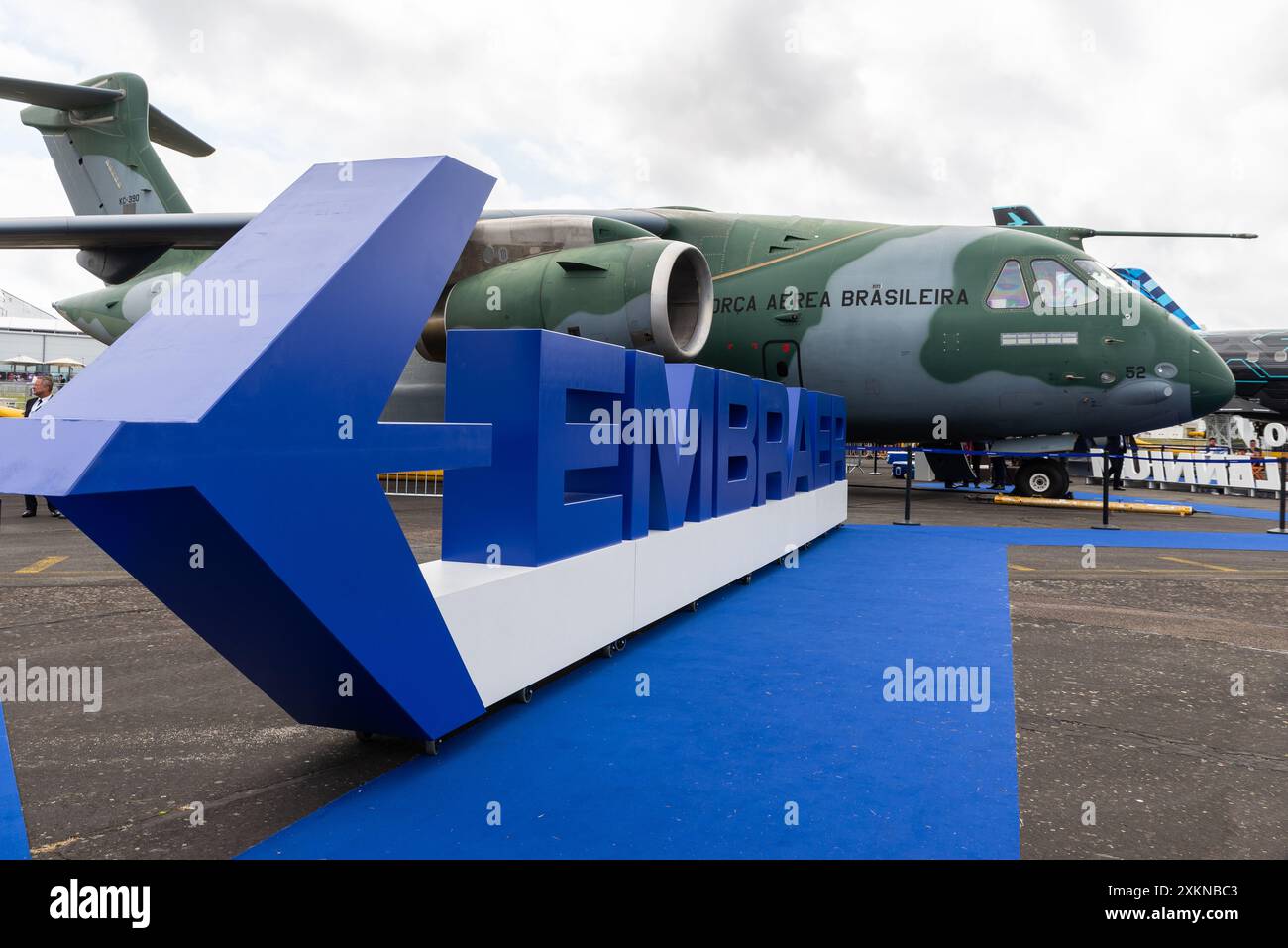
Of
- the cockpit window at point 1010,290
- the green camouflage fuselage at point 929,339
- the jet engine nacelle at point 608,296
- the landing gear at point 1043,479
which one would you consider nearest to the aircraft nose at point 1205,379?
the green camouflage fuselage at point 929,339

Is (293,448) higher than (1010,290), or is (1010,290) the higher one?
(1010,290)

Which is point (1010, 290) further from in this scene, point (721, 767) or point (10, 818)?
point (10, 818)

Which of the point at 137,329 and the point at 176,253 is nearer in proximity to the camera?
the point at 137,329

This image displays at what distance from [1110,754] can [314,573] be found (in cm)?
292

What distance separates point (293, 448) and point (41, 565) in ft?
20.1

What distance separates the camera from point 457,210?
3600 millimetres

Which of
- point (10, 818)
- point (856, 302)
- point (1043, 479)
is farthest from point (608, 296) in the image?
point (1043, 479)

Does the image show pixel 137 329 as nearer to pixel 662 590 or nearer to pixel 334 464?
pixel 334 464

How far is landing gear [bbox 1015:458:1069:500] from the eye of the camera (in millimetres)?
13508

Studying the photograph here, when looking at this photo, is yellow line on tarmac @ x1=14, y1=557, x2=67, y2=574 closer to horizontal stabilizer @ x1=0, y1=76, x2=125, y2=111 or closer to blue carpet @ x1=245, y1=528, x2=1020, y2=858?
blue carpet @ x1=245, y1=528, x2=1020, y2=858

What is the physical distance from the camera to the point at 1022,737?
354 cm

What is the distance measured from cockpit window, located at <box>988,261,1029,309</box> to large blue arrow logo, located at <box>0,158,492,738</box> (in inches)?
355

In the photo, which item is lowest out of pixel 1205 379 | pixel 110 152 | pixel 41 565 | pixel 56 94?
pixel 41 565
